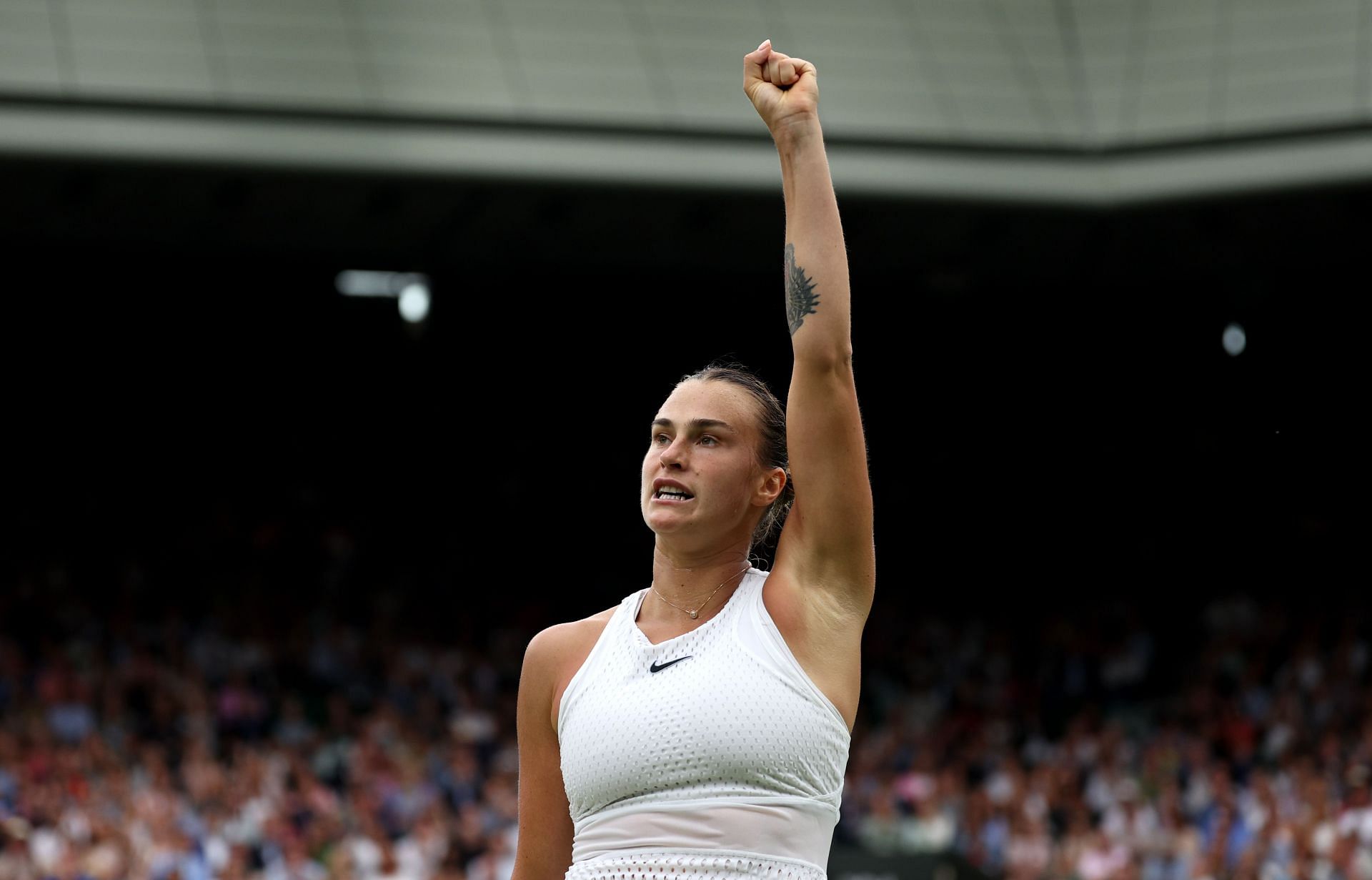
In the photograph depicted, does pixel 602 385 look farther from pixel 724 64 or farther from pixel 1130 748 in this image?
pixel 1130 748

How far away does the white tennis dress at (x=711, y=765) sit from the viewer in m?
2.44

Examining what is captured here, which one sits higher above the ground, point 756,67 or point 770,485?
point 756,67

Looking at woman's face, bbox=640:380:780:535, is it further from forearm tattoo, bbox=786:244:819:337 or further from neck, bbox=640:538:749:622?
forearm tattoo, bbox=786:244:819:337

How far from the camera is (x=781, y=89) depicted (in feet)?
9.34

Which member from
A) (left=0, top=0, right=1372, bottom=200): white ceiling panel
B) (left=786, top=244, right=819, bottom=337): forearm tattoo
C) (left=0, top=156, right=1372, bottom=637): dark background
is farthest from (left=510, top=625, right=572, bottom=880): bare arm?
(left=0, top=156, right=1372, bottom=637): dark background

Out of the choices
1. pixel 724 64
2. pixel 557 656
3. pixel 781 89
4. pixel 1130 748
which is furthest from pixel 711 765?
pixel 1130 748

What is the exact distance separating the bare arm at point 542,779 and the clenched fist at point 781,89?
0.95m

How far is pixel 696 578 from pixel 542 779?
448mm

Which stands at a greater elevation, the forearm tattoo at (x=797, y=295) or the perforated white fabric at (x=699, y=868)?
the forearm tattoo at (x=797, y=295)

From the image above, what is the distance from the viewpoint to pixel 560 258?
693 inches

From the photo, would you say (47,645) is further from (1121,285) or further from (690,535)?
(690,535)

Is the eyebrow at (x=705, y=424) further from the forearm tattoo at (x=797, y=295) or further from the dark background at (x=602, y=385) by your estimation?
the dark background at (x=602, y=385)

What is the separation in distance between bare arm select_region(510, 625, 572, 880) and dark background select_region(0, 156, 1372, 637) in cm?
1275

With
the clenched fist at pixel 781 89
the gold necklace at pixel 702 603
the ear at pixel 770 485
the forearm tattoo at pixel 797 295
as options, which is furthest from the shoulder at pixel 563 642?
the clenched fist at pixel 781 89
